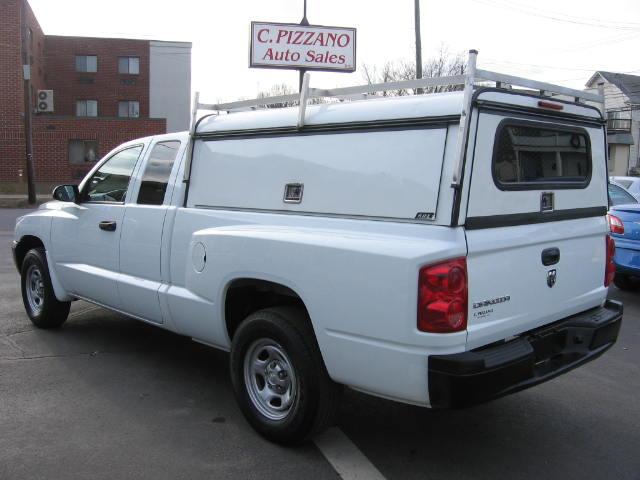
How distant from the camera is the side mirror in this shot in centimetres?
541

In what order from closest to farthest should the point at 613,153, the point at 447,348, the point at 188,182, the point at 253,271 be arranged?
the point at 447,348 < the point at 253,271 < the point at 188,182 < the point at 613,153

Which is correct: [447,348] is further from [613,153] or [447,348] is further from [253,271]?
[613,153]

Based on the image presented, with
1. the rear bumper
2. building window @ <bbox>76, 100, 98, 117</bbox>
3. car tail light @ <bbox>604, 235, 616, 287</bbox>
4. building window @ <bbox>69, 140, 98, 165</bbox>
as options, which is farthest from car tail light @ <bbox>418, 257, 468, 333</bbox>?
building window @ <bbox>76, 100, 98, 117</bbox>

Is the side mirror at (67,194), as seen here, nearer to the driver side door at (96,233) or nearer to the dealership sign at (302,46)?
the driver side door at (96,233)

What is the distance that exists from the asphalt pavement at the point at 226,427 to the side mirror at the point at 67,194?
1.34 metres

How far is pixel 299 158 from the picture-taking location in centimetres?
363

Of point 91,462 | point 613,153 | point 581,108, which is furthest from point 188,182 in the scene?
point 613,153

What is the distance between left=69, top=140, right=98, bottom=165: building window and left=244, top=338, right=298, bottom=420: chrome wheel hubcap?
31.5 metres

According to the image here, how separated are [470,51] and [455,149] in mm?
475

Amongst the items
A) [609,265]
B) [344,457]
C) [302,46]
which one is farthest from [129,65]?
[344,457]

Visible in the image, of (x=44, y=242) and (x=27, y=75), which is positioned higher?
(x=27, y=75)

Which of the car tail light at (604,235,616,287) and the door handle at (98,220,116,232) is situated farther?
the door handle at (98,220,116,232)

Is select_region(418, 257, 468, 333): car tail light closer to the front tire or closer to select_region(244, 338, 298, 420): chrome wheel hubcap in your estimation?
select_region(244, 338, 298, 420): chrome wheel hubcap

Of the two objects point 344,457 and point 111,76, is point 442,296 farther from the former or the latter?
point 111,76
